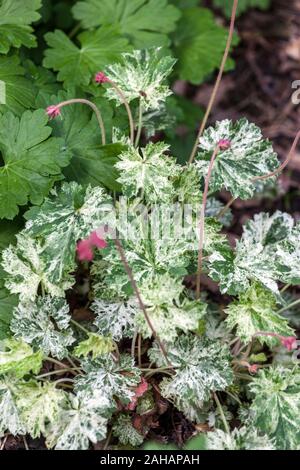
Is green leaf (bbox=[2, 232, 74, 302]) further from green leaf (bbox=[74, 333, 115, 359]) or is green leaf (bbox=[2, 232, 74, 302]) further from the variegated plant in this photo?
green leaf (bbox=[74, 333, 115, 359])

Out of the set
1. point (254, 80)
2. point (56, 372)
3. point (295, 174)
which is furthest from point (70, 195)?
point (254, 80)

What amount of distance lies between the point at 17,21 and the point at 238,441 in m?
1.71

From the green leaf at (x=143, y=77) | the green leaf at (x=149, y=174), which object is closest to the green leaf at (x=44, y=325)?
the green leaf at (x=149, y=174)

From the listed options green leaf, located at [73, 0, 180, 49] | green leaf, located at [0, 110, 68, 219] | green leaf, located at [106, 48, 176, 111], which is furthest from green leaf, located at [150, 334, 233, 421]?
green leaf, located at [73, 0, 180, 49]

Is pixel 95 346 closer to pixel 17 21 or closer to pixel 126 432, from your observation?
pixel 126 432

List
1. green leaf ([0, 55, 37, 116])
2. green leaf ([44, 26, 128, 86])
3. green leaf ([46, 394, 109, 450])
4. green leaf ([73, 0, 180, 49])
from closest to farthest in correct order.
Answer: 1. green leaf ([46, 394, 109, 450])
2. green leaf ([0, 55, 37, 116])
3. green leaf ([44, 26, 128, 86])
4. green leaf ([73, 0, 180, 49])

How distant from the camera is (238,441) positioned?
2.00 meters

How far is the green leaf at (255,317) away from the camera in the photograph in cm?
201

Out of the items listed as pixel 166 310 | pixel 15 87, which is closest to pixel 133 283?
pixel 166 310

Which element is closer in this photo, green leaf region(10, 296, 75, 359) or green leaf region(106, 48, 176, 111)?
green leaf region(10, 296, 75, 359)

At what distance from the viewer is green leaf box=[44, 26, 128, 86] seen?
254cm

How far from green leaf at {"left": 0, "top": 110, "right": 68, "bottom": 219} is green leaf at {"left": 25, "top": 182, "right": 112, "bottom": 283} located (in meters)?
0.09

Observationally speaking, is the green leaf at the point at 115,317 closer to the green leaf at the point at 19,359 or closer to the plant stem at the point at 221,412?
the green leaf at the point at 19,359

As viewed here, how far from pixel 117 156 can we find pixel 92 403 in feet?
2.75
